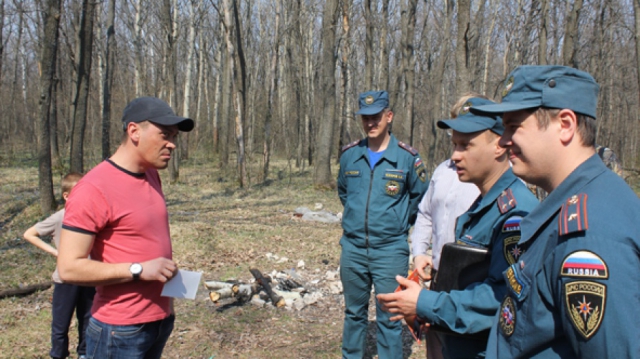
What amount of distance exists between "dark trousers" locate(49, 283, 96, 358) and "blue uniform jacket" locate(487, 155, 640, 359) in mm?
3541

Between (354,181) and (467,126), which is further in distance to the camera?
(354,181)

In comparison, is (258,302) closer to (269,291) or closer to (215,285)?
(269,291)

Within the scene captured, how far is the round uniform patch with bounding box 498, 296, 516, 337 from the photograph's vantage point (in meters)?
1.46

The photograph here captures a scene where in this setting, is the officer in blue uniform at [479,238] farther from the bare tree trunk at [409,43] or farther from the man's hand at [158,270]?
the bare tree trunk at [409,43]

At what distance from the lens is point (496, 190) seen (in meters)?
2.22

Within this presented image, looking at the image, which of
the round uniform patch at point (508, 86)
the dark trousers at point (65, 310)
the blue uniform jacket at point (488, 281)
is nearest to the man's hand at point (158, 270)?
the blue uniform jacket at point (488, 281)

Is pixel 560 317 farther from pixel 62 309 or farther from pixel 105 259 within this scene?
pixel 62 309

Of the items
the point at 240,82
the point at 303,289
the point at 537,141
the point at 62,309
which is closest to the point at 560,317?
the point at 537,141

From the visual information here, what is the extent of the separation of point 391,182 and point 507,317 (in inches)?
99.9

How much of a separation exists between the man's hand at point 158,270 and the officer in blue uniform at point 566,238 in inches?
59.9

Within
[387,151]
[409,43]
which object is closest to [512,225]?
[387,151]

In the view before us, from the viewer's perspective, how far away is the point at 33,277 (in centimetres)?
650

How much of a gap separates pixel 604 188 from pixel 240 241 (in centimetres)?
769

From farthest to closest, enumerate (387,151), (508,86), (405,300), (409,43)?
1. (409,43)
2. (387,151)
3. (405,300)
4. (508,86)
